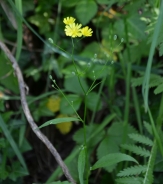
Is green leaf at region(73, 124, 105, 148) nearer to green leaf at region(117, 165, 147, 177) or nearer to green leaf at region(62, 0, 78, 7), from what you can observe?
green leaf at region(117, 165, 147, 177)

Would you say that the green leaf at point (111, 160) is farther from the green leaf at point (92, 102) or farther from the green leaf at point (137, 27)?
the green leaf at point (137, 27)

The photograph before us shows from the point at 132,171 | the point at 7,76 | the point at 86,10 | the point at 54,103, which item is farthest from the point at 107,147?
the point at 86,10

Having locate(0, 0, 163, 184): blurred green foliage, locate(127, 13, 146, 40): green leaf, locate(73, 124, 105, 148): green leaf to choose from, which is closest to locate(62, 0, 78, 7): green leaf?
locate(0, 0, 163, 184): blurred green foliage

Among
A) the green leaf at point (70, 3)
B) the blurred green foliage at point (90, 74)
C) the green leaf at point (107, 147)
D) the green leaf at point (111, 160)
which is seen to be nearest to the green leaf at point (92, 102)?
the blurred green foliage at point (90, 74)

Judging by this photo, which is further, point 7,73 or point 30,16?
point 30,16

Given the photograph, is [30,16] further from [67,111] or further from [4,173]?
[4,173]

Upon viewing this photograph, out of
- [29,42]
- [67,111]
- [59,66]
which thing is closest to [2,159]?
[67,111]

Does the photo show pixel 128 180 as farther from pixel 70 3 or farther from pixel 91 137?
pixel 70 3
